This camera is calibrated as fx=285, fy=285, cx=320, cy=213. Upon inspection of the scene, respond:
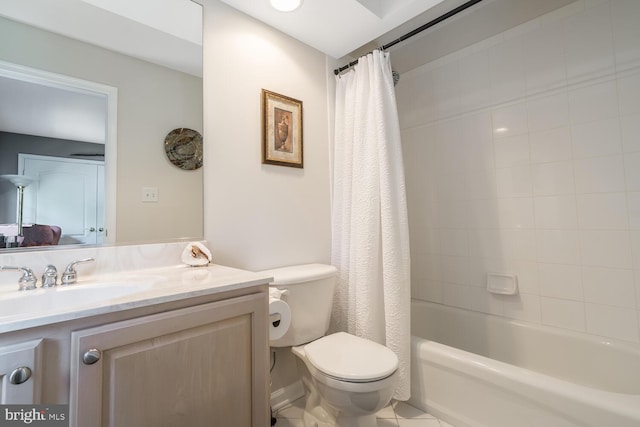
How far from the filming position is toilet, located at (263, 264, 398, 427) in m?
1.09

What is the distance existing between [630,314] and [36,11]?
2.85 metres

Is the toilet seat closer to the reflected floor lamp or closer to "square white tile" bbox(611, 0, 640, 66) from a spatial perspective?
the reflected floor lamp

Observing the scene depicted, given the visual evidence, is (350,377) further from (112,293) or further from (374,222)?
(112,293)

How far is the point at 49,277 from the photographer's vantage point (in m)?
0.91

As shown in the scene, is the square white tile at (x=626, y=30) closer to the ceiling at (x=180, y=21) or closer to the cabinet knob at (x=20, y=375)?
the ceiling at (x=180, y=21)

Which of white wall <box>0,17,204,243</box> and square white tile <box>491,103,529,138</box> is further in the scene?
square white tile <box>491,103,529,138</box>

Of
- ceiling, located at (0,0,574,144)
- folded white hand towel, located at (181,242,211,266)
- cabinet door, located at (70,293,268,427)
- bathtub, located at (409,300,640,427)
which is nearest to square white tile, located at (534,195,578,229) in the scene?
bathtub, located at (409,300,640,427)

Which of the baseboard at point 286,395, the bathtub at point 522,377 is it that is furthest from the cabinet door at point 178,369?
the bathtub at point 522,377

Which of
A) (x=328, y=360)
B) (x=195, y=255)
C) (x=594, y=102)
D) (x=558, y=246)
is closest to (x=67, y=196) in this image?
(x=195, y=255)

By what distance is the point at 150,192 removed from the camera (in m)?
1.21

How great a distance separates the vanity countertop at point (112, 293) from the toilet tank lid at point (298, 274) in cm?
30

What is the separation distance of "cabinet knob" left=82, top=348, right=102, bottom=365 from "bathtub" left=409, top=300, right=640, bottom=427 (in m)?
1.35

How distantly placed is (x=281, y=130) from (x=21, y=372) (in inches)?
54.0

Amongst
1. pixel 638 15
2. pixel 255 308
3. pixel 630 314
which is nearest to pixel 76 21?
pixel 255 308
